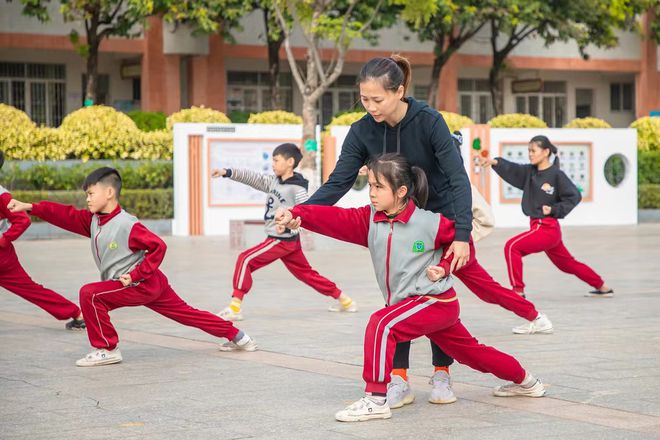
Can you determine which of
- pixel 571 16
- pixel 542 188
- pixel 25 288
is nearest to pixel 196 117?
pixel 571 16

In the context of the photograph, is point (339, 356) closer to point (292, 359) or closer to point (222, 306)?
point (292, 359)

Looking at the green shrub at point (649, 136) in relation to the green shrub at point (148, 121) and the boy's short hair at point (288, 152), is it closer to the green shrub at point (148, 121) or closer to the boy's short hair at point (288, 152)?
the green shrub at point (148, 121)

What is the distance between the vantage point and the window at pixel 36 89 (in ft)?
112

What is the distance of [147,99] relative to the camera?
33.1 meters

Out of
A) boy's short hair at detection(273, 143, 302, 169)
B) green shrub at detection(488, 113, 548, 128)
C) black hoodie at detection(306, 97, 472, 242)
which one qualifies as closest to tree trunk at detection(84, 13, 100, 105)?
green shrub at detection(488, 113, 548, 128)

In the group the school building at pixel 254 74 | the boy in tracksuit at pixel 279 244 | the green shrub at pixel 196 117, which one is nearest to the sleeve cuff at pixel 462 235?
the boy in tracksuit at pixel 279 244

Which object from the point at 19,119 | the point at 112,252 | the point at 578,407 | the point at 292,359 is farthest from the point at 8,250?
the point at 19,119

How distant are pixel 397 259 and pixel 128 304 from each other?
2.39 m

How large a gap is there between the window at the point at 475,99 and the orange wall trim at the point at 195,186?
19698mm

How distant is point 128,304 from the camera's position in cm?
759

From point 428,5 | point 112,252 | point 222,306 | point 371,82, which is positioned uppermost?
point 428,5

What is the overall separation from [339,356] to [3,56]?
27895 mm

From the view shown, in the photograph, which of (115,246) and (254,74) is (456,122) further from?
(115,246)

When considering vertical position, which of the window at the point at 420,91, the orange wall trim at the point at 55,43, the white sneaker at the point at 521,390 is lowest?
the white sneaker at the point at 521,390
